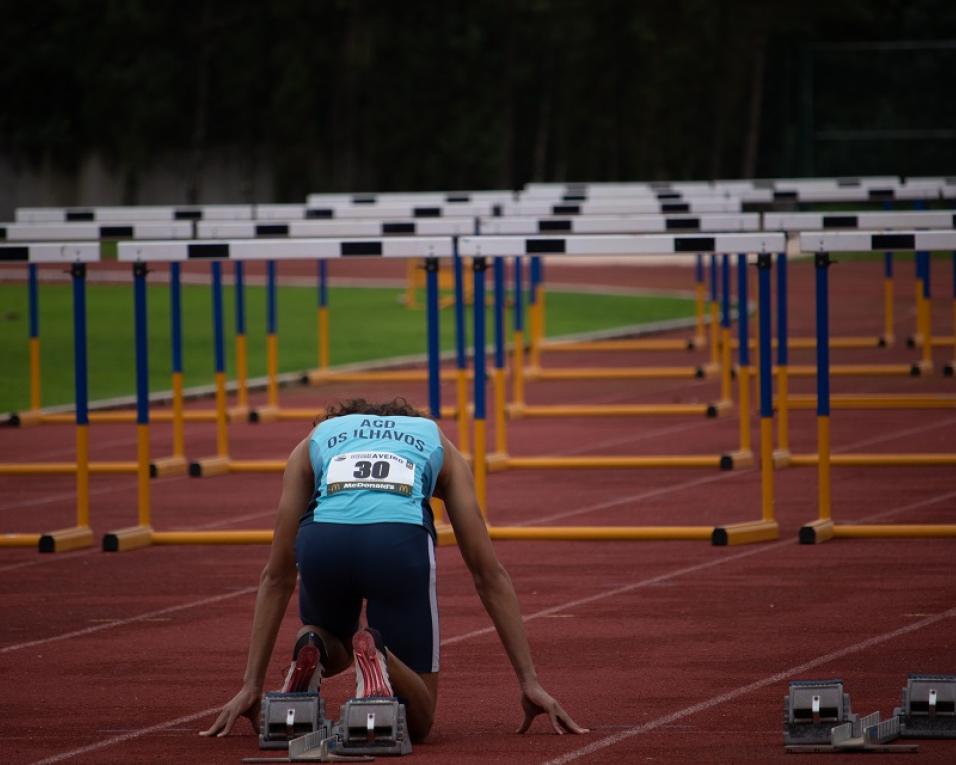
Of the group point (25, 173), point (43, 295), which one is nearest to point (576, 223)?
point (43, 295)

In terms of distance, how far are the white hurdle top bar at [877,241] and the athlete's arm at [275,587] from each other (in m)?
5.46

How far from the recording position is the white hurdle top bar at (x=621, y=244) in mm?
11828

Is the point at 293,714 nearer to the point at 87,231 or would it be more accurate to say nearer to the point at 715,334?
the point at 87,231

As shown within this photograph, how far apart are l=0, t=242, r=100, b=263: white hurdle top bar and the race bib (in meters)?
5.26

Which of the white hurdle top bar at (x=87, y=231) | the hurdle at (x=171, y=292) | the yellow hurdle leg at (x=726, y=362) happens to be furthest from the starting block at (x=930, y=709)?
the yellow hurdle leg at (x=726, y=362)

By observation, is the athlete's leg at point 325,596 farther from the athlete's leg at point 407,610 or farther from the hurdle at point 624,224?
the hurdle at point 624,224

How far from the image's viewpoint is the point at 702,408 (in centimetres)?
1881

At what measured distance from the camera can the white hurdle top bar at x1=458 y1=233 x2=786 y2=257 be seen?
11.8m

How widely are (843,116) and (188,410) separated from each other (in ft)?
100

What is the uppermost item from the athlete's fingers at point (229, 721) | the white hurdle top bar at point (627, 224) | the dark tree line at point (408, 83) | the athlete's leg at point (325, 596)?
the dark tree line at point (408, 83)

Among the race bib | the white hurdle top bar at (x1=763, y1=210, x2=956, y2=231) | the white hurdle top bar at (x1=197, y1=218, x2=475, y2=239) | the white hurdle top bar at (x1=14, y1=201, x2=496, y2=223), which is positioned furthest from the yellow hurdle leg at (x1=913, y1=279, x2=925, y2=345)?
the race bib

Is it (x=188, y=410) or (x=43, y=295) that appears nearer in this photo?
(x=188, y=410)

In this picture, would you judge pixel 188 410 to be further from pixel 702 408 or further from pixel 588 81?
pixel 588 81

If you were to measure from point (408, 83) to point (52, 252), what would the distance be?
49.0 metres
